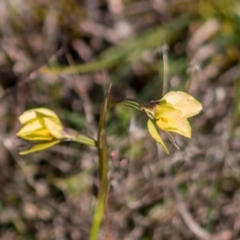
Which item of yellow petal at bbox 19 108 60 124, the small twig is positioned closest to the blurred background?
the small twig

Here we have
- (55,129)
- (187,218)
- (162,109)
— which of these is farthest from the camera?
(187,218)

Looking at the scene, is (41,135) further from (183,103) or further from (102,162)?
(183,103)

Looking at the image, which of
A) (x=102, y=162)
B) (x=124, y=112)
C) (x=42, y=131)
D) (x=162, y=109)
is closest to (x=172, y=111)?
(x=162, y=109)

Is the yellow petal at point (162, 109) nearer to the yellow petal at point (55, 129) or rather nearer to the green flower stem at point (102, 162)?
the green flower stem at point (102, 162)

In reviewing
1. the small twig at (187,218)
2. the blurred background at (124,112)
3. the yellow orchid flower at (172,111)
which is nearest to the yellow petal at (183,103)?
the yellow orchid flower at (172,111)

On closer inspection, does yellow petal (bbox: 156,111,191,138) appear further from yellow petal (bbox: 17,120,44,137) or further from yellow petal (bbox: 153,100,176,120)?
yellow petal (bbox: 17,120,44,137)

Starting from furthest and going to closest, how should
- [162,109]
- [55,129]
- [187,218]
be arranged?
[187,218]
[55,129]
[162,109]

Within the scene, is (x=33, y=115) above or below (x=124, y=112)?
above

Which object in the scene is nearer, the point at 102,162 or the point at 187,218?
the point at 102,162

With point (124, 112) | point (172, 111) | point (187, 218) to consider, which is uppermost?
point (172, 111)
